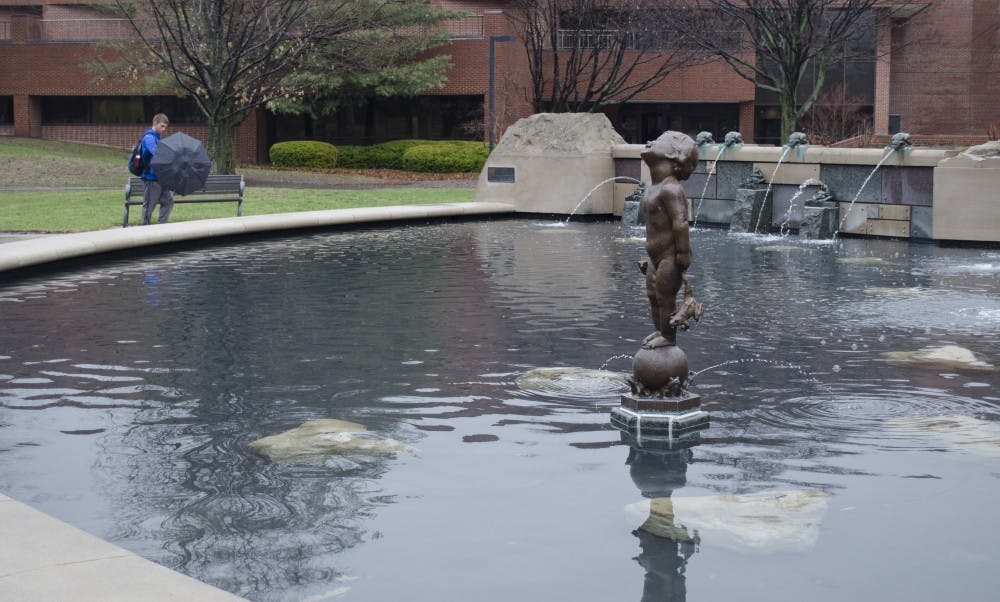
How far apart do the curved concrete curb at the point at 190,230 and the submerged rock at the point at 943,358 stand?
392 inches

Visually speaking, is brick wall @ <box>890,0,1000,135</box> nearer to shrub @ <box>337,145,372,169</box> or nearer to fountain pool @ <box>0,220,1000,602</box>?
shrub @ <box>337,145,372,169</box>

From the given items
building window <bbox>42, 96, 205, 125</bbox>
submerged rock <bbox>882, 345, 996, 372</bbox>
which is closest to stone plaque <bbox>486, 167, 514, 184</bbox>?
submerged rock <bbox>882, 345, 996, 372</bbox>

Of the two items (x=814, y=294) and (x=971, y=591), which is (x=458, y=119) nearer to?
(x=814, y=294)

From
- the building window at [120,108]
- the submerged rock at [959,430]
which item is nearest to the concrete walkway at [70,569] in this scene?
the submerged rock at [959,430]

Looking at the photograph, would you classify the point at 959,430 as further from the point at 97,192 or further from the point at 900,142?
the point at 97,192

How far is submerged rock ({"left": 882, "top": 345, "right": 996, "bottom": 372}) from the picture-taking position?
9648 mm

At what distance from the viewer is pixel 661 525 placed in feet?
19.7

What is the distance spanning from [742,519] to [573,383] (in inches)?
124

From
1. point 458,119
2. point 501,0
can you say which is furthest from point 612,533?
point 501,0

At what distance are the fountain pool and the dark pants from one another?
18.6 ft

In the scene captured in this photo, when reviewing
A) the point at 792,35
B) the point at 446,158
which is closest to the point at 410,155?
the point at 446,158

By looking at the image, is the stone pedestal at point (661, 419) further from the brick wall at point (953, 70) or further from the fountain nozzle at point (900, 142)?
the brick wall at point (953, 70)

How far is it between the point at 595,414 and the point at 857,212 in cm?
1392

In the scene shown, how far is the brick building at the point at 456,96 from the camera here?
164 ft
